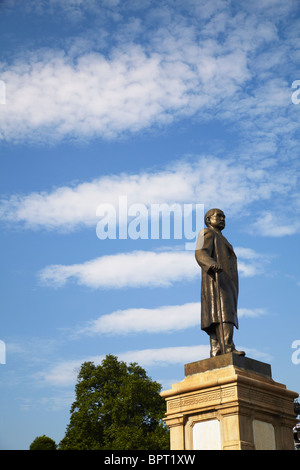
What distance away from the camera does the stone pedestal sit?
10.2m

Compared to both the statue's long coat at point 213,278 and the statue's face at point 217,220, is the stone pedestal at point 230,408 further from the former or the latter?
the statue's face at point 217,220

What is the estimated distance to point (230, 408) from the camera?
10219mm

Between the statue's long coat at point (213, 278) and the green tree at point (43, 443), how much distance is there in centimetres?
3341

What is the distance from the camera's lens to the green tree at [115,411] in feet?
122

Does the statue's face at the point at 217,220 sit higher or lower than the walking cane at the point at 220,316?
higher

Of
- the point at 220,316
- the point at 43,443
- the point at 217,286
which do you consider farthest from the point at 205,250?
the point at 43,443

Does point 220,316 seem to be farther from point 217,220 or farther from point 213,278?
point 217,220

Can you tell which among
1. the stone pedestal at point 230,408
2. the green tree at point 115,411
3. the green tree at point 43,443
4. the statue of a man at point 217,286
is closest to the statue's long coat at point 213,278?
the statue of a man at point 217,286

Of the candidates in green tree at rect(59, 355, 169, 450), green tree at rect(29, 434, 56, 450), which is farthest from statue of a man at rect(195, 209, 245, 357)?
green tree at rect(29, 434, 56, 450)

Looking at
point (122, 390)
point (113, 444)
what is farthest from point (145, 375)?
point (113, 444)

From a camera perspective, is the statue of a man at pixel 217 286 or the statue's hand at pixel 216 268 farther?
the statue's hand at pixel 216 268

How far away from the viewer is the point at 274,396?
438 inches
